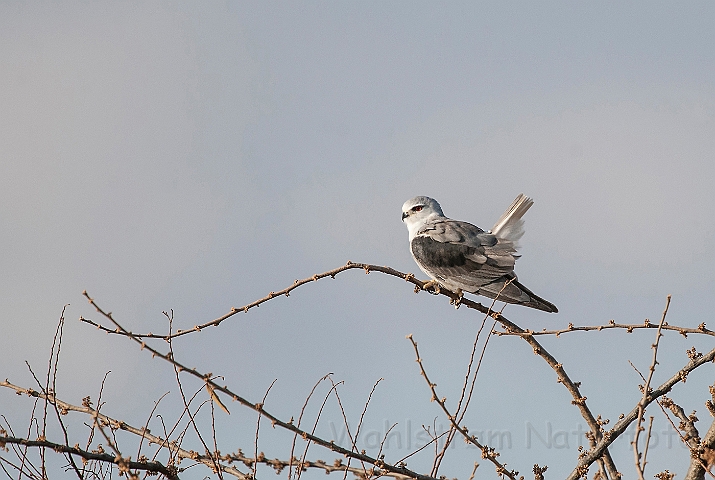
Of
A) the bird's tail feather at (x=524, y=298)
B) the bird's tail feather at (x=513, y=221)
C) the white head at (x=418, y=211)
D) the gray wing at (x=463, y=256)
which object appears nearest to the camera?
the bird's tail feather at (x=524, y=298)

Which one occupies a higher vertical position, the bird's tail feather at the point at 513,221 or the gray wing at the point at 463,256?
the bird's tail feather at the point at 513,221

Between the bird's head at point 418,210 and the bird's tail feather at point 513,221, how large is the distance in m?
0.96

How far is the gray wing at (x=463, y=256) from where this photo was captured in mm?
7418

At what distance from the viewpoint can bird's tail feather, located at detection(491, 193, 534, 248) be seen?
8.23m

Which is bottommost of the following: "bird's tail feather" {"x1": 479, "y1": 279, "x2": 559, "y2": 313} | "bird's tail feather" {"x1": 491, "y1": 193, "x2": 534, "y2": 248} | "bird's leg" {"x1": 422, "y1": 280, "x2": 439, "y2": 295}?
"bird's tail feather" {"x1": 479, "y1": 279, "x2": 559, "y2": 313}

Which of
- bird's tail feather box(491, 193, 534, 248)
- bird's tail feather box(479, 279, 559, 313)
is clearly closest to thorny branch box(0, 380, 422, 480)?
bird's tail feather box(479, 279, 559, 313)

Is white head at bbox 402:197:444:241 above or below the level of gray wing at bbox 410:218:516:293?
above

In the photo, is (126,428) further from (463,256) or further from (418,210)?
(418,210)

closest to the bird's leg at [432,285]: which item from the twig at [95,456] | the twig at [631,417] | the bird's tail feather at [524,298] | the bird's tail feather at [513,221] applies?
the bird's tail feather at [524,298]

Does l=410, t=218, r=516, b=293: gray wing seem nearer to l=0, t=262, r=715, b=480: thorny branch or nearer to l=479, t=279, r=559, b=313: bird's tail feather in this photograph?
l=479, t=279, r=559, b=313: bird's tail feather

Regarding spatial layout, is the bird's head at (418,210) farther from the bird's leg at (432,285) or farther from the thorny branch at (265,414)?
the thorny branch at (265,414)

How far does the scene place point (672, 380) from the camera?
4.19 m

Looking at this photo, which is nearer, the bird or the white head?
the bird

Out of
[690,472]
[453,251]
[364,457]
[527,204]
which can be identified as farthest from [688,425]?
[527,204]
